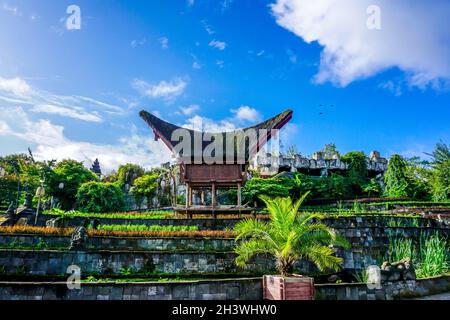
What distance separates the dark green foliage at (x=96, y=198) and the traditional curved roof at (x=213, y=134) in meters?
10.2

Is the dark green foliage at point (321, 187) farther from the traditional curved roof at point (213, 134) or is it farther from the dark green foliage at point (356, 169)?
the traditional curved roof at point (213, 134)

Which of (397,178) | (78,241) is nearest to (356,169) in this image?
(397,178)

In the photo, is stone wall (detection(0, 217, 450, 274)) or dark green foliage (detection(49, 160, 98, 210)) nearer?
stone wall (detection(0, 217, 450, 274))

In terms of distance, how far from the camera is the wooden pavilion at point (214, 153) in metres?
20.8

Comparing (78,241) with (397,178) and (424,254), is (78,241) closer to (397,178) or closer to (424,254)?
(424,254)

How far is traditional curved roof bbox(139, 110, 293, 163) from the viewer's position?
21.5m

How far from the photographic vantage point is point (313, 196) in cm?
4241

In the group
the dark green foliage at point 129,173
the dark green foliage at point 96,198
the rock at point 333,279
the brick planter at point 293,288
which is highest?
the dark green foliage at point 129,173

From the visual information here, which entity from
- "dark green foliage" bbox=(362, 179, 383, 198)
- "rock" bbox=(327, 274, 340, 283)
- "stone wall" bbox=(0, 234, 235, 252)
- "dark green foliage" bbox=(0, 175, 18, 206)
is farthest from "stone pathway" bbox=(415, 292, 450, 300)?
"dark green foliage" bbox=(0, 175, 18, 206)

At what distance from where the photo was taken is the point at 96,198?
95.7 feet

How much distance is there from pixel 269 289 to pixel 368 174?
49.2m

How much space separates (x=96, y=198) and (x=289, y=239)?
2511 cm

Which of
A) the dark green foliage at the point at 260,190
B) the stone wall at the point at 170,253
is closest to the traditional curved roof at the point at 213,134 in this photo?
the stone wall at the point at 170,253

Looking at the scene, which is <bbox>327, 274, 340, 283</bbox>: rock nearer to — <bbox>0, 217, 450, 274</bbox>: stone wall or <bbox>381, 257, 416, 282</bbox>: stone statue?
<bbox>0, 217, 450, 274</bbox>: stone wall
